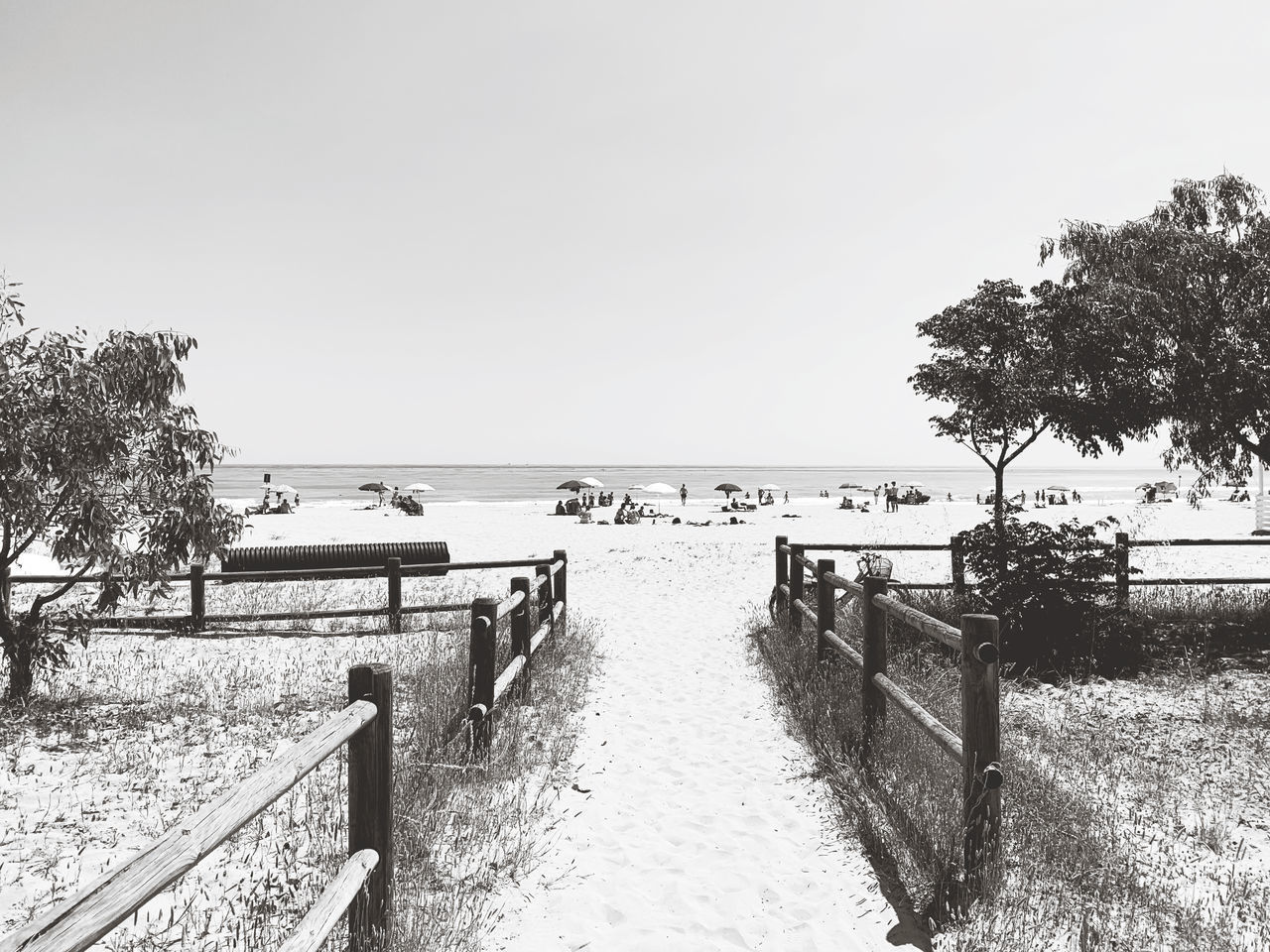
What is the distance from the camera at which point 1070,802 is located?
4980 millimetres

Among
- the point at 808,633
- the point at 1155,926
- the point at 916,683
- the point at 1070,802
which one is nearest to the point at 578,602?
the point at 808,633

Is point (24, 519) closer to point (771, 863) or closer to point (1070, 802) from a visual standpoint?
point (771, 863)

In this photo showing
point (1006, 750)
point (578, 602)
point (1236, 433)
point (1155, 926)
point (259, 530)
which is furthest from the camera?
point (259, 530)

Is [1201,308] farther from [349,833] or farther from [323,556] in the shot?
[323,556]

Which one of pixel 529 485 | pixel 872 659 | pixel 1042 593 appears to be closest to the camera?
pixel 872 659

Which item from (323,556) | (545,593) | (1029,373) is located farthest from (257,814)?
(1029,373)

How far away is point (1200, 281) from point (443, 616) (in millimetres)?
11154

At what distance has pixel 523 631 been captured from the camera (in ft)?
23.8

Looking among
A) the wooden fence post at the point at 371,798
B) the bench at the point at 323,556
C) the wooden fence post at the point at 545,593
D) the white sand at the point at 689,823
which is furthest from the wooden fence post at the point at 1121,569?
the bench at the point at 323,556

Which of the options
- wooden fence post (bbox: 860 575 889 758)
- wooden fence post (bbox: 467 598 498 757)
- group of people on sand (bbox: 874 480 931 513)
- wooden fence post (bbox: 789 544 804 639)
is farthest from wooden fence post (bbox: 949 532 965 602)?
group of people on sand (bbox: 874 480 931 513)

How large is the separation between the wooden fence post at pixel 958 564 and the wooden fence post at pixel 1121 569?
1.78 m

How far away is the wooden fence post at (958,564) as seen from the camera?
9.66m

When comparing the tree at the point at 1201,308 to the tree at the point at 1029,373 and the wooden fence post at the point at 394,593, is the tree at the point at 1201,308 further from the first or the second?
the wooden fence post at the point at 394,593

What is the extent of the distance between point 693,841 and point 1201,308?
935cm
